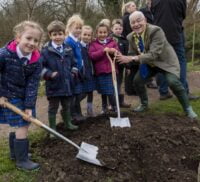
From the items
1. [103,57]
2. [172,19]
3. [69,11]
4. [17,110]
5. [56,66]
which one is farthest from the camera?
[69,11]

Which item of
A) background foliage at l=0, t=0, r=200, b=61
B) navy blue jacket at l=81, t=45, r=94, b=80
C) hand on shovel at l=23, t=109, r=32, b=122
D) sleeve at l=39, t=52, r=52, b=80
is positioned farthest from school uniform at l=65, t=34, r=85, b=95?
background foliage at l=0, t=0, r=200, b=61

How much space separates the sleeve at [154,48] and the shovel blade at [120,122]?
97 cm

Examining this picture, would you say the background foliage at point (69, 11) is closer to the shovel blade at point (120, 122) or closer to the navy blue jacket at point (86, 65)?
the navy blue jacket at point (86, 65)

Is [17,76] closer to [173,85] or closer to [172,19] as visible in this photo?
[173,85]

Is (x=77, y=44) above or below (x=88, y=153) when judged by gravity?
above

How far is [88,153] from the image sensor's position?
4398mm

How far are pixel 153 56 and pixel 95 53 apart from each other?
0.85 metres

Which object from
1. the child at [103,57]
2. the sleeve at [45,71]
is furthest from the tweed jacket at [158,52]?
the sleeve at [45,71]

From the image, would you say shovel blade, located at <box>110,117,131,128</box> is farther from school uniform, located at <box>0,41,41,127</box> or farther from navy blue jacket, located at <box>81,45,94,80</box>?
school uniform, located at <box>0,41,41,127</box>

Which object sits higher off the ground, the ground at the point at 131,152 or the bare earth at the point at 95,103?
the bare earth at the point at 95,103

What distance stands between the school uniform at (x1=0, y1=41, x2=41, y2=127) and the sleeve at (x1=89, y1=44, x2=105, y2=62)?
174cm

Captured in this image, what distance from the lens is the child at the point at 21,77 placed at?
4.16 m

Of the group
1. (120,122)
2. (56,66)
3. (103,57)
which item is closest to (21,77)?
(56,66)

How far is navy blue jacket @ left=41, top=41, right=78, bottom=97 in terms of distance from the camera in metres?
5.17
